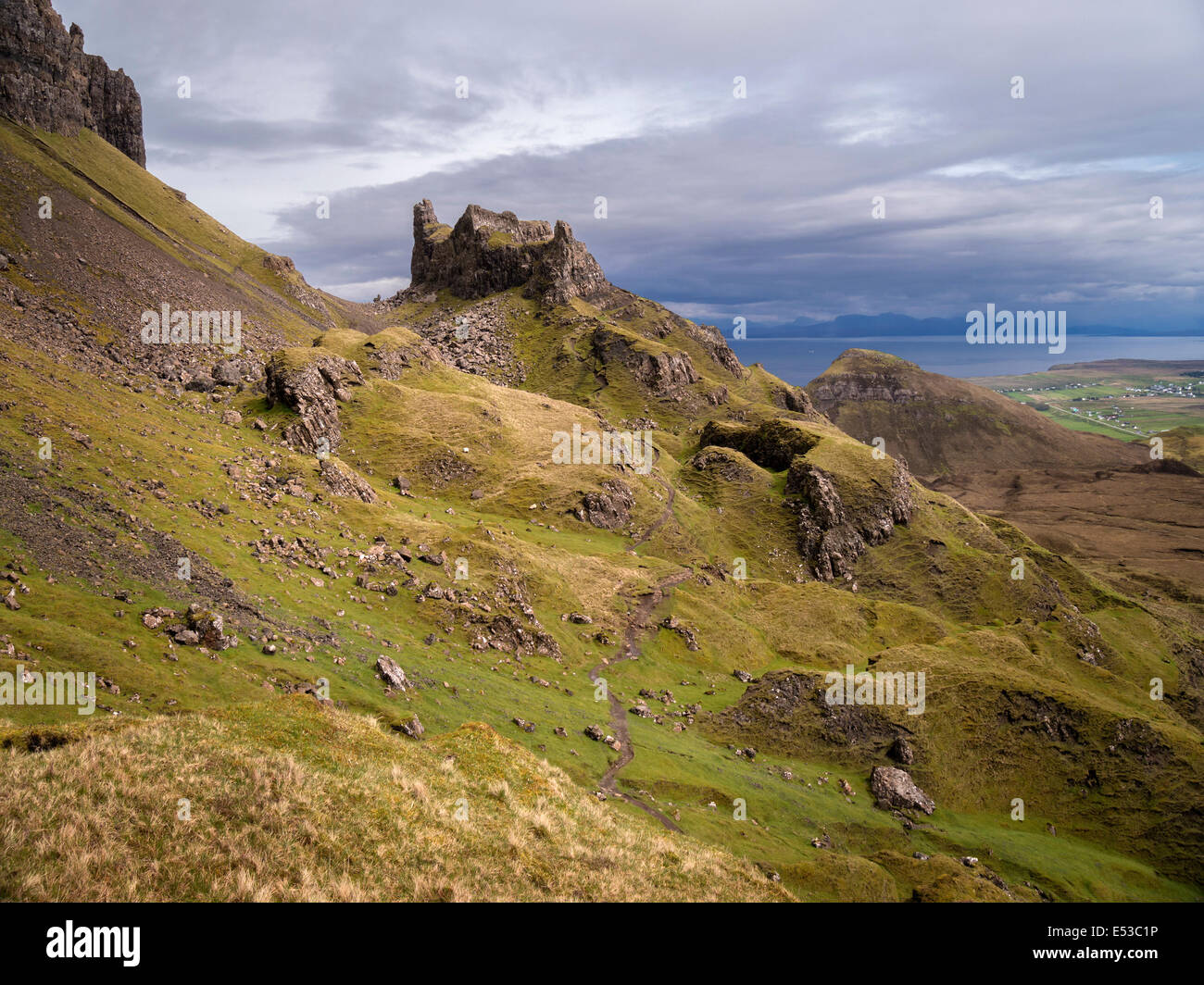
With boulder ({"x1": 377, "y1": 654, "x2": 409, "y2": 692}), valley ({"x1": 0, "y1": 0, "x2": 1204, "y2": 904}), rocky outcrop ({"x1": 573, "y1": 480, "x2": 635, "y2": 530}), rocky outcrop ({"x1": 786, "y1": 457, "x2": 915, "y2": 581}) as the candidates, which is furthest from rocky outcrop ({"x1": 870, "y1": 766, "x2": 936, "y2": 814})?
rocky outcrop ({"x1": 573, "y1": 480, "x2": 635, "y2": 530})

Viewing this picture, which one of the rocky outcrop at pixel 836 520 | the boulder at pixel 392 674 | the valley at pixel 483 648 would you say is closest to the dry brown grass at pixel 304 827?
the valley at pixel 483 648

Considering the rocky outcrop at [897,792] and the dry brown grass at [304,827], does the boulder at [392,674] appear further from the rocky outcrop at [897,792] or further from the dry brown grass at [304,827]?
the rocky outcrop at [897,792]

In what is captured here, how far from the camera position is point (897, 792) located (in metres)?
68.6

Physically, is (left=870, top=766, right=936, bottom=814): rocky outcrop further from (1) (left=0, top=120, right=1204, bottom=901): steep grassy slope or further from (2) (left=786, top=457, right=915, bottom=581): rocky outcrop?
(2) (left=786, top=457, right=915, bottom=581): rocky outcrop

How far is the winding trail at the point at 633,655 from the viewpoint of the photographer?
177 ft

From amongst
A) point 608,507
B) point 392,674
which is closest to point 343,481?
point 392,674

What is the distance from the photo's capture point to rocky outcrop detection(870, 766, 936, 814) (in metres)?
68.1

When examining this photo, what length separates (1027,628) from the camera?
11219 cm

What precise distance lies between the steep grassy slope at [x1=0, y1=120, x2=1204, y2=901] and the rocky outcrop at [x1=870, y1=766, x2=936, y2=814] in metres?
1.58

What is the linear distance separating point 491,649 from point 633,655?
21678 mm

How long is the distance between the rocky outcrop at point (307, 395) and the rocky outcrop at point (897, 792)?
96.6 meters

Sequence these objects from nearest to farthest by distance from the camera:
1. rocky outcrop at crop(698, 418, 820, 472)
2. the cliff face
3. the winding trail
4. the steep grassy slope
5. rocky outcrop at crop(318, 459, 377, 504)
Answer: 1. the steep grassy slope
2. the winding trail
3. rocky outcrop at crop(318, 459, 377, 504)
4. the cliff face
5. rocky outcrop at crop(698, 418, 820, 472)

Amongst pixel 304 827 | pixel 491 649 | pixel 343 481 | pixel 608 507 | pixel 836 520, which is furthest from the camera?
pixel 836 520

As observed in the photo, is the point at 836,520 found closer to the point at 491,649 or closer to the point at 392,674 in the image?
the point at 491,649
